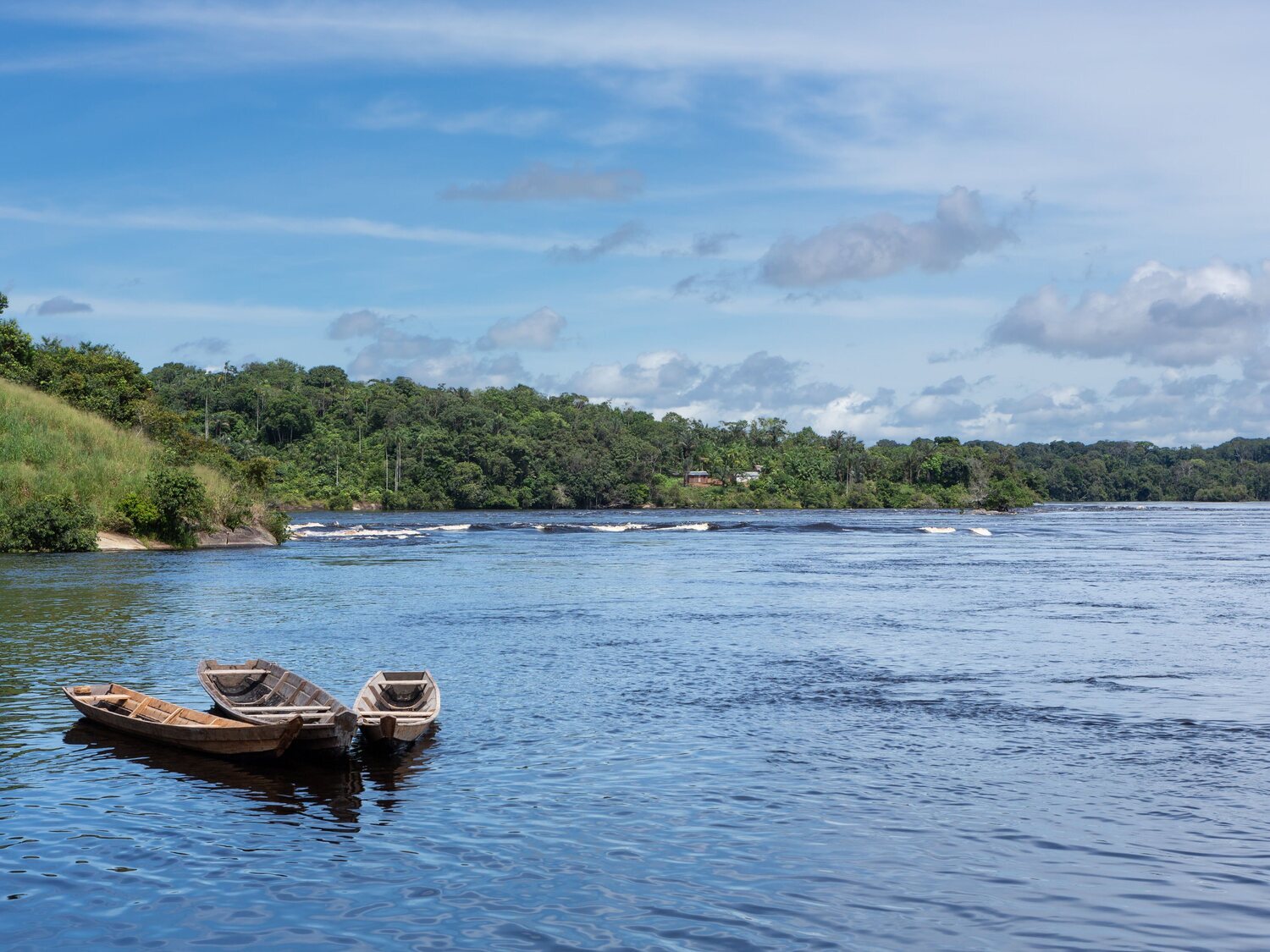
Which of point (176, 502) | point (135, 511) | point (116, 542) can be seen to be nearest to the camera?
→ point (116, 542)

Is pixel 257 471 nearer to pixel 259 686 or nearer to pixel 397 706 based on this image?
pixel 259 686

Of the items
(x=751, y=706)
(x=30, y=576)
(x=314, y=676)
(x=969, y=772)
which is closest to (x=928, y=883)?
(x=969, y=772)

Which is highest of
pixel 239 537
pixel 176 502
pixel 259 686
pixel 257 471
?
pixel 257 471

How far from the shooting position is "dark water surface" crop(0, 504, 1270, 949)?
1273 cm

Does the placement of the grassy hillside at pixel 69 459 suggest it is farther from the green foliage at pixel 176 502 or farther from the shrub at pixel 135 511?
the green foliage at pixel 176 502

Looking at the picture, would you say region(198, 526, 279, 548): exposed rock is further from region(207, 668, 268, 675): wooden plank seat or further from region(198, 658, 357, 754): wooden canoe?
region(198, 658, 357, 754): wooden canoe

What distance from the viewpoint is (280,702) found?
74.2ft

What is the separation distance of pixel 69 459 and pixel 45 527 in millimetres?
7515

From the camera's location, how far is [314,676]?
27594mm

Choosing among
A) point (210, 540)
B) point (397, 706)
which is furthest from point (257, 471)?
point (397, 706)

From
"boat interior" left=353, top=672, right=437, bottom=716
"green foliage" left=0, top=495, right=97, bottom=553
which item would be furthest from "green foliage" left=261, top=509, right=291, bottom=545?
"boat interior" left=353, top=672, right=437, bottom=716

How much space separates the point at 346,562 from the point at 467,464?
122 m

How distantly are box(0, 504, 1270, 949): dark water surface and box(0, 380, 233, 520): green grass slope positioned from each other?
1210 inches

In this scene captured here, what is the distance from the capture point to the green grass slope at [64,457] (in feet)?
223
